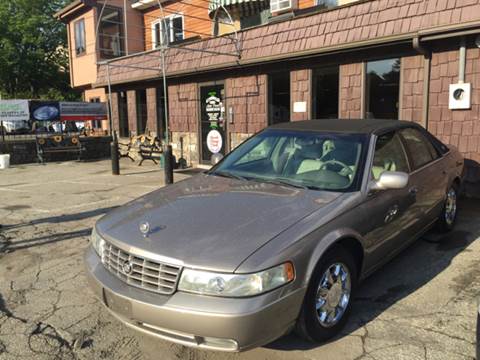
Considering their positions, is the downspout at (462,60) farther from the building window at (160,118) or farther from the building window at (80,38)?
the building window at (80,38)

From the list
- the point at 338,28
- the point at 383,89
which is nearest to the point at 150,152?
the point at 338,28

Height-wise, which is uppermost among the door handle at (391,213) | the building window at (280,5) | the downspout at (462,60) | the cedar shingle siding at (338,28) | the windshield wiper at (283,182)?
the building window at (280,5)

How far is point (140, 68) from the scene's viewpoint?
12.7 m

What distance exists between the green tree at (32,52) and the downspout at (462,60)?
30884 mm

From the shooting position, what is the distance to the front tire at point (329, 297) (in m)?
2.72

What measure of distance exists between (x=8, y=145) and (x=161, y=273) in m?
13.9

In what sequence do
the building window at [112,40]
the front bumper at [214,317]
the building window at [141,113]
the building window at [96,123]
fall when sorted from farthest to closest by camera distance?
1. the building window at [96,123]
2. the building window at [112,40]
3. the building window at [141,113]
4. the front bumper at [214,317]

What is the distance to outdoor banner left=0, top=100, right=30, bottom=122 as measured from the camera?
14.0 meters

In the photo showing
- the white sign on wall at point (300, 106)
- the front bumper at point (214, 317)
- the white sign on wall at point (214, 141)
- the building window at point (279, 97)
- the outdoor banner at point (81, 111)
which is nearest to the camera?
the front bumper at point (214, 317)

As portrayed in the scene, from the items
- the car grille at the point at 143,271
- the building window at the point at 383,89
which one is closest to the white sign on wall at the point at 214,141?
the building window at the point at 383,89

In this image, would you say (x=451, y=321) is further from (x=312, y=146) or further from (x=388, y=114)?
(x=388, y=114)

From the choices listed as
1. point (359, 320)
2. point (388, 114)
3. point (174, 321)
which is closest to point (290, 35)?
point (388, 114)

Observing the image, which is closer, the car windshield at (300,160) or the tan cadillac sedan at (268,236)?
the tan cadillac sedan at (268,236)

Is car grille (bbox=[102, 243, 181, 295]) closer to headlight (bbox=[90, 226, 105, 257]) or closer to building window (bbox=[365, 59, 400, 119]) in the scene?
headlight (bbox=[90, 226, 105, 257])
